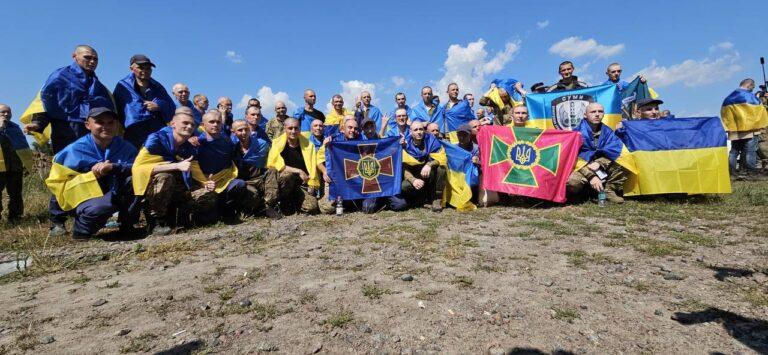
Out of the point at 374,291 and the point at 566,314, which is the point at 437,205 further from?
the point at 566,314

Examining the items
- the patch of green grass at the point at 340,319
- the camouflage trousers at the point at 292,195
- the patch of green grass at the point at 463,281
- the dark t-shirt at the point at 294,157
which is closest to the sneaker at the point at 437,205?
the camouflage trousers at the point at 292,195

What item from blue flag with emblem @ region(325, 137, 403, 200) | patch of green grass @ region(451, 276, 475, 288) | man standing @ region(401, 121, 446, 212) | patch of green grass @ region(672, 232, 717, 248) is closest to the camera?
patch of green grass @ region(451, 276, 475, 288)

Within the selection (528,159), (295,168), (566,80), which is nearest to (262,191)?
(295,168)

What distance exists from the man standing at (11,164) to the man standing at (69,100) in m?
1.92

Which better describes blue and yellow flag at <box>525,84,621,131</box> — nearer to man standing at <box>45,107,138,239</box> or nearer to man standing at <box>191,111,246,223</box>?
man standing at <box>191,111,246,223</box>

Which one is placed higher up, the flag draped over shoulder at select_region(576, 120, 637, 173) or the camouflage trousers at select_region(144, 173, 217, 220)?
the flag draped over shoulder at select_region(576, 120, 637, 173)

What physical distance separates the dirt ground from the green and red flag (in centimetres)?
157

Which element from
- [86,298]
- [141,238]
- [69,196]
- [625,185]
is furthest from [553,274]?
[69,196]

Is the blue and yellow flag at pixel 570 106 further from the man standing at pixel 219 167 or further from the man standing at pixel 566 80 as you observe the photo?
the man standing at pixel 219 167

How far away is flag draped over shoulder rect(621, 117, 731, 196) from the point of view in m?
6.41

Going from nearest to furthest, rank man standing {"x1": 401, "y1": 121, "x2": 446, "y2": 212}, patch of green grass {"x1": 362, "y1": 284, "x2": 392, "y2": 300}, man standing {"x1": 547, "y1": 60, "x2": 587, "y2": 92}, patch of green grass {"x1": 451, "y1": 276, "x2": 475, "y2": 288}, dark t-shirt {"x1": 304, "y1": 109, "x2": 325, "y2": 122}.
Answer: patch of green grass {"x1": 362, "y1": 284, "x2": 392, "y2": 300} < patch of green grass {"x1": 451, "y1": 276, "x2": 475, "y2": 288} < man standing {"x1": 401, "y1": 121, "x2": 446, "y2": 212} < man standing {"x1": 547, "y1": 60, "x2": 587, "y2": 92} < dark t-shirt {"x1": 304, "y1": 109, "x2": 325, "y2": 122}

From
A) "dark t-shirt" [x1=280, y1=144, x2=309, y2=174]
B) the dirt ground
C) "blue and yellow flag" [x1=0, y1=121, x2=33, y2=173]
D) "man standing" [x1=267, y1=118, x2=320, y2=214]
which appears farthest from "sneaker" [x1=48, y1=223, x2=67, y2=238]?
"dark t-shirt" [x1=280, y1=144, x2=309, y2=174]

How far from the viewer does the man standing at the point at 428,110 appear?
9719 mm

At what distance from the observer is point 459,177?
23.0ft
